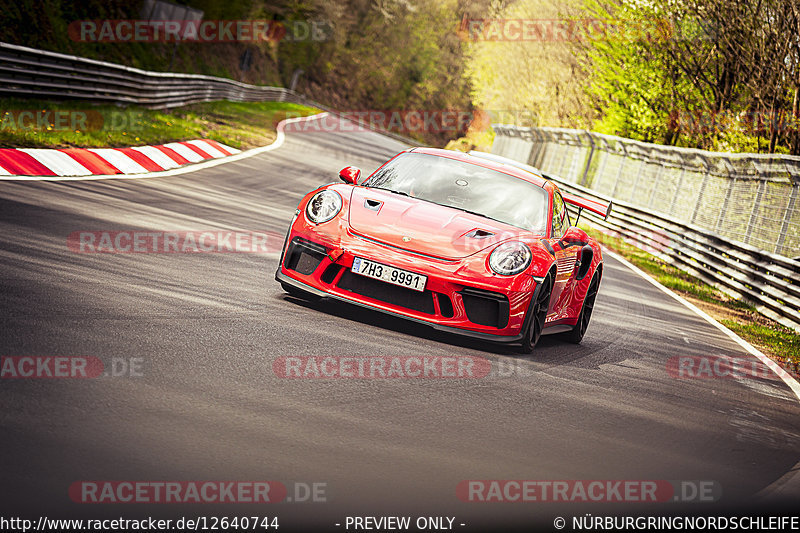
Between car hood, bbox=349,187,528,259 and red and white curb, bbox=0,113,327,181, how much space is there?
5773mm

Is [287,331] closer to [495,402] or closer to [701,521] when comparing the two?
[495,402]

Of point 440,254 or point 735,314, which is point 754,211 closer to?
point 735,314

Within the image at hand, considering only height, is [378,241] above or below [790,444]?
above

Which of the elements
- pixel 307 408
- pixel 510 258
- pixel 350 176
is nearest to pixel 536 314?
pixel 510 258

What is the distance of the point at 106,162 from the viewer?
48.8ft

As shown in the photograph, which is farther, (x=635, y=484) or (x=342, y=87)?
(x=342, y=87)

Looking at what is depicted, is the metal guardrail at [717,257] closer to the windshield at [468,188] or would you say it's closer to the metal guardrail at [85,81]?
the windshield at [468,188]

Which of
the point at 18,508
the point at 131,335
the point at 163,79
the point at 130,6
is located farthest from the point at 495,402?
the point at 130,6

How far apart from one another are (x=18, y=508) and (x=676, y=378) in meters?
5.95

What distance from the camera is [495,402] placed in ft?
19.6

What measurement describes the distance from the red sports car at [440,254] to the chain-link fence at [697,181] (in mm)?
9520

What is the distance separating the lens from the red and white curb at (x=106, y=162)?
1254cm

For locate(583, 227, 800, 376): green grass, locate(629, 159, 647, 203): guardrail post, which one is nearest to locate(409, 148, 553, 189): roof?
locate(583, 227, 800, 376): green grass

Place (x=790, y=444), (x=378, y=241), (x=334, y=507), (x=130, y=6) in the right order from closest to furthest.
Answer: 1. (x=334, y=507)
2. (x=790, y=444)
3. (x=378, y=241)
4. (x=130, y=6)
